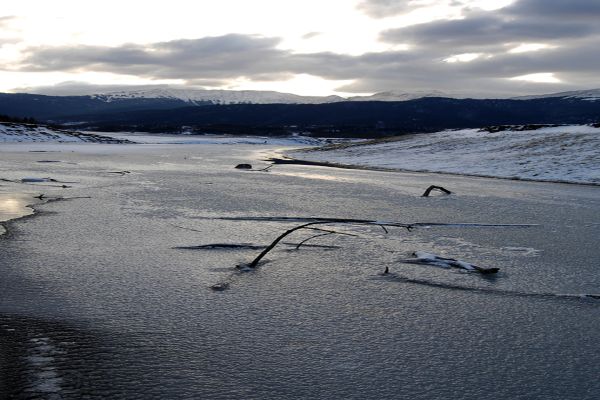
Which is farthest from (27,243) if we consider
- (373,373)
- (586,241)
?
(586,241)

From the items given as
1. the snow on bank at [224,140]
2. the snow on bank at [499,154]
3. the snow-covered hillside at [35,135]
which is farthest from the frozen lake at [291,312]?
the snow on bank at [224,140]

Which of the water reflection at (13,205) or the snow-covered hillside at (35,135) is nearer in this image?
the water reflection at (13,205)

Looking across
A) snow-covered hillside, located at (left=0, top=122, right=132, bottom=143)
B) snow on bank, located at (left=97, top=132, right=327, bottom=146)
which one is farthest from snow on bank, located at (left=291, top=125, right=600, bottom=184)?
snow on bank, located at (left=97, top=132, right=327, bottom=146)

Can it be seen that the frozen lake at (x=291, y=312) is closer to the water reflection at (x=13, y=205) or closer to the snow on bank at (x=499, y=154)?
the water reflection at (x=13, y=205)

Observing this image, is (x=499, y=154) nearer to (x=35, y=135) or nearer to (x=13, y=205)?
(x=13, y=205)

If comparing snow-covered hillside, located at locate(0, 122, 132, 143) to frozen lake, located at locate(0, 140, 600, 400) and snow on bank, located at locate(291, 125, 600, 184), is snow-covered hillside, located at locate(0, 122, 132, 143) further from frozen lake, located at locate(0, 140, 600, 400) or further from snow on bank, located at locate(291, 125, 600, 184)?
frozen lake, located at locate(0, 140, 600, 400)

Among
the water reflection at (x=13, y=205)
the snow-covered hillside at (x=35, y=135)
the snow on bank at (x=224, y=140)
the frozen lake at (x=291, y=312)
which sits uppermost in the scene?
the snow-covered hillside at (x=35, y=135)
